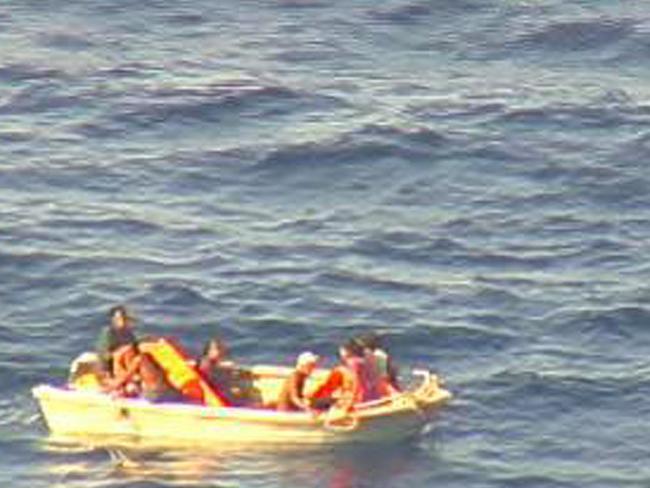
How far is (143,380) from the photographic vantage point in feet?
179

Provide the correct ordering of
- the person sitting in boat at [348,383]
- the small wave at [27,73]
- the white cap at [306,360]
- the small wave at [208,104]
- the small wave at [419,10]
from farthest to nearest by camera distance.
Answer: the small wave at [419,10] < the small wave at [27,73] < the small wave at [208,104] < the white cap at [306,360] < the person sitting in boat at [348,383]

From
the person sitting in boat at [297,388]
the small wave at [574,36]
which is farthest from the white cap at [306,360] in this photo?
the small wave at [574,36]

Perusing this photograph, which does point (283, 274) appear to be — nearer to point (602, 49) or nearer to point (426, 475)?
point (426, 475)

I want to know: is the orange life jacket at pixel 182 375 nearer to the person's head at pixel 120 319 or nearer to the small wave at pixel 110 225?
the person's head at pixel 120 319

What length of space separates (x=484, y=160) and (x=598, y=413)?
16084 mm

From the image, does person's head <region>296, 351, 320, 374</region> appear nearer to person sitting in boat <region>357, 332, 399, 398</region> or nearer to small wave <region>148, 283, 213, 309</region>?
person sitting in boat <region>357, 332, 399, 398</region>

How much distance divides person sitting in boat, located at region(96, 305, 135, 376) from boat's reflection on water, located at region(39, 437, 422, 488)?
1534 millimetres

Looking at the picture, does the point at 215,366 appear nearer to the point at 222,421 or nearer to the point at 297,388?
the point at 222,421

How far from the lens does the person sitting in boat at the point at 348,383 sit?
178ft

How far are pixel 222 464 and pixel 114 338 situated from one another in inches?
134

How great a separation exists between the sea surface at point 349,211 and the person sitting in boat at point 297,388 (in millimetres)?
950

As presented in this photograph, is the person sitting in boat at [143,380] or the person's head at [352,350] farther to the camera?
the person sitting in boat at [143,380]

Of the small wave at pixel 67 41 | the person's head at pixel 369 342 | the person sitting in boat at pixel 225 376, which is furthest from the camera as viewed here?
the small wave at pixel 67 41

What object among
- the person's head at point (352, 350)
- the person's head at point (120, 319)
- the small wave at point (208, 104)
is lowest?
the person's head at point (352, 350)
